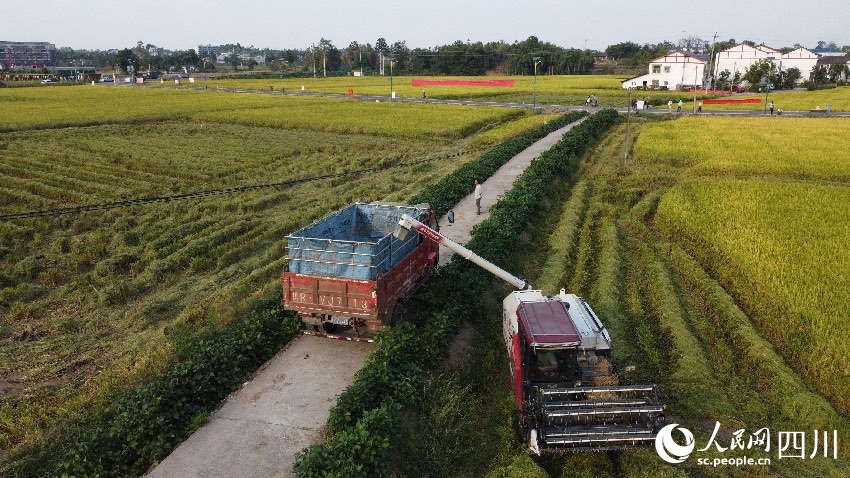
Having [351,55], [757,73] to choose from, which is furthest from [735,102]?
Answer: [351,55]

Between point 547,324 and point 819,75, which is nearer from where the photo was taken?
point 547,324

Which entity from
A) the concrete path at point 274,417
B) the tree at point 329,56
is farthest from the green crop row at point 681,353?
the tree at point 329,56

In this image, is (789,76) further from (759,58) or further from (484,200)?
(484,200)

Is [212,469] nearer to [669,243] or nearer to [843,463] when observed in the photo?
[843,463]

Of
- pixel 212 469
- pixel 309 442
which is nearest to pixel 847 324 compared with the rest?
pixel 309 442

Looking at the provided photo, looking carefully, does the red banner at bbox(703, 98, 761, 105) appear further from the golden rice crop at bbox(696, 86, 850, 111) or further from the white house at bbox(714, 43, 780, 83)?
the white house at bbox(714, 43, 780, 83)

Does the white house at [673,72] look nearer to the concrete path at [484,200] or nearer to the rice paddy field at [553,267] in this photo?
the rice paddy field at [553,267]

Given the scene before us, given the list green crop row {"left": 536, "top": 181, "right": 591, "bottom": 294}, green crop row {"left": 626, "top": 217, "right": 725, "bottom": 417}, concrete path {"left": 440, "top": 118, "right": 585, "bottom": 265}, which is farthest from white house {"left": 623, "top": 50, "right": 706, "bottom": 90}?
green crop row {"left": 626, "top": 217, "right": 725, "bottom": 417}
